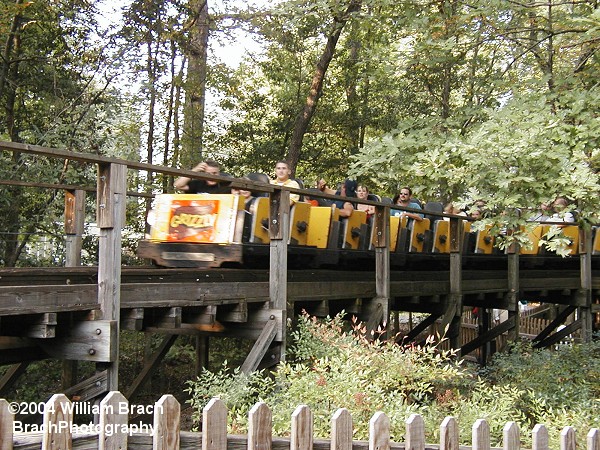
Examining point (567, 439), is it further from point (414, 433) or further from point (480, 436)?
point (414, 433)

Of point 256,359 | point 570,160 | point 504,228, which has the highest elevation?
point 570,160

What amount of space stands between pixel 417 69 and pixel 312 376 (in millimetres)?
6733

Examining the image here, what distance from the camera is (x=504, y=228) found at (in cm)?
859

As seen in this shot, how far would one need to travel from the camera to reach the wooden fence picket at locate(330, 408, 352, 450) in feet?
12.1

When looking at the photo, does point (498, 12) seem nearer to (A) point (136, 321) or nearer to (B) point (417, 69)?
(B) point (417, 69)

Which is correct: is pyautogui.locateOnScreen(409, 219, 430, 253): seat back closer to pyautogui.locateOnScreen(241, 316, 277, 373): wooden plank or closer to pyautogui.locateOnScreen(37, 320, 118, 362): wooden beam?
pyautogui.locateOnScreen(241, 316, 277, 373): wooden plank

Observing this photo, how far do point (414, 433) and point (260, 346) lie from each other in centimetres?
453

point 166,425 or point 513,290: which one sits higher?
point 513,290

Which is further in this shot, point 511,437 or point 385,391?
point 385,391

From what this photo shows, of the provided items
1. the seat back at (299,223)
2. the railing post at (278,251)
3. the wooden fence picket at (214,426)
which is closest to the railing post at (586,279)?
the seat back at (299,223)

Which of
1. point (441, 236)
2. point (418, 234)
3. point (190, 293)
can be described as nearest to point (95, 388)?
point (190, 293)

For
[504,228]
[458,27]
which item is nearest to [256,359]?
[504,228]

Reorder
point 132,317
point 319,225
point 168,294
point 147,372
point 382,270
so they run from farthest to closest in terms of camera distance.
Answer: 1. point 147,372
2. point 319,225
3. point 382,270
4. point 168,294
5. point 132,317

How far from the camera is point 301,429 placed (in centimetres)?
365
